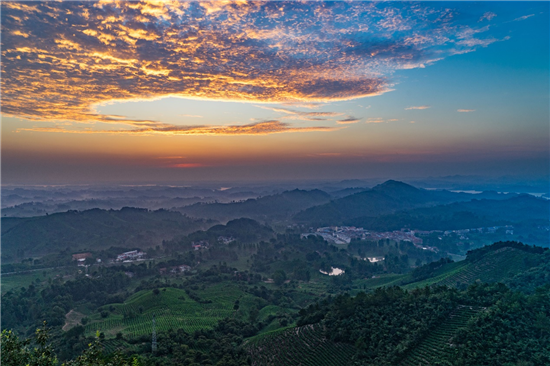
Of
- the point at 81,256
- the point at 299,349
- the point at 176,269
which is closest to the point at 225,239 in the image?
the point at 176,269

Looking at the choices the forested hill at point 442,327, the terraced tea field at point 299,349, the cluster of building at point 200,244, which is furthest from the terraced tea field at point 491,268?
the cluster of building at point 200,244

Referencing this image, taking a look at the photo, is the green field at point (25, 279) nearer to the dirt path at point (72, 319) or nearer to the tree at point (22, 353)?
the dirt path at point (72, 319)

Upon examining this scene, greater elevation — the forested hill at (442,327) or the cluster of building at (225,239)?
the forested hill at (442,327)

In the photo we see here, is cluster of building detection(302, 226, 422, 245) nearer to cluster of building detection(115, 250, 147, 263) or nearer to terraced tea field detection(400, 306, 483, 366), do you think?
cluster of building detection(115, 250, 147, 263)

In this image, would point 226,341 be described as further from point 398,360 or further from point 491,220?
point 491,220

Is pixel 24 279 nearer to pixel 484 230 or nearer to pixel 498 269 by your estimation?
pixel 498 269
